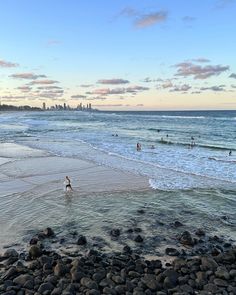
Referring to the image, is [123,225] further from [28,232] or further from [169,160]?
[169,160]

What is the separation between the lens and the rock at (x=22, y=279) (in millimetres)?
8010

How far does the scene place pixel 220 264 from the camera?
30.0 feet

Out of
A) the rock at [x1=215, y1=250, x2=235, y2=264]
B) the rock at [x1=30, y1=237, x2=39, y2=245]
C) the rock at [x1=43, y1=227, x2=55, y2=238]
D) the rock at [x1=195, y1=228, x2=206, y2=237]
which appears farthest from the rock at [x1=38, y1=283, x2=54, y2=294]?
the rock at [x1=195, y1=228, x2=206, y2=237]

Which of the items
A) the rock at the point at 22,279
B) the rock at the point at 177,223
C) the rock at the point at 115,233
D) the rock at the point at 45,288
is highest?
the rock at the point at 45,288

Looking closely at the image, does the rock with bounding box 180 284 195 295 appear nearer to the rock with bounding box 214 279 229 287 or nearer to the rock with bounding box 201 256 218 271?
the rock with bounding box 214 279 229 287

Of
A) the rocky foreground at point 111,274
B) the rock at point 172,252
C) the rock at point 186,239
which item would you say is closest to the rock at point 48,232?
the rocky foreground at point 111,274

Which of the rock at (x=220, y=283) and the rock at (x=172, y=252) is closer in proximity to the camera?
the rock at (x=220, y=283)

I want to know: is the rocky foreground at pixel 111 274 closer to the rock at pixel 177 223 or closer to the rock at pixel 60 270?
the rock at pixel 60 270

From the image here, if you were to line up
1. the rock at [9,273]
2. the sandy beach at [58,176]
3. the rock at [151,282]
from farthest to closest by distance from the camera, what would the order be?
the sandy beach at [58,176], the rock at [9,273], the rock at [151,282]

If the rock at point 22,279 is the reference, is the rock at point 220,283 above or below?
below

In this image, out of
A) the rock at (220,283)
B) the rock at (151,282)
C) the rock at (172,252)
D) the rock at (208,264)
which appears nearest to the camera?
the rock at (151,282)

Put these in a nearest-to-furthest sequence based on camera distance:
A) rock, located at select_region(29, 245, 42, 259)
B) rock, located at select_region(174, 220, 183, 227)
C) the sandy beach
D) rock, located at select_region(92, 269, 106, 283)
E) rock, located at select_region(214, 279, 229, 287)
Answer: rock, located at select_region(214, 279, 229, 287) → rock, located at select_region(92, 269, 106, 283) → rock, located at select_region(29, 245, 42, 259) → rock, located at select_region(174, 220, 183, 227) → the sandy beach

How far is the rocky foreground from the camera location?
7750 millimetres

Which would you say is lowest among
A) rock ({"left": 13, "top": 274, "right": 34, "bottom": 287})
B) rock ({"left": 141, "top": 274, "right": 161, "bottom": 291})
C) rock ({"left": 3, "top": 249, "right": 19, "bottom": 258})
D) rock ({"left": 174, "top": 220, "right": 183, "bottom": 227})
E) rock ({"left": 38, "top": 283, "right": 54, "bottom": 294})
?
rock ({"left": 174, "top": 220, "right": 183, "bottom": 227})
